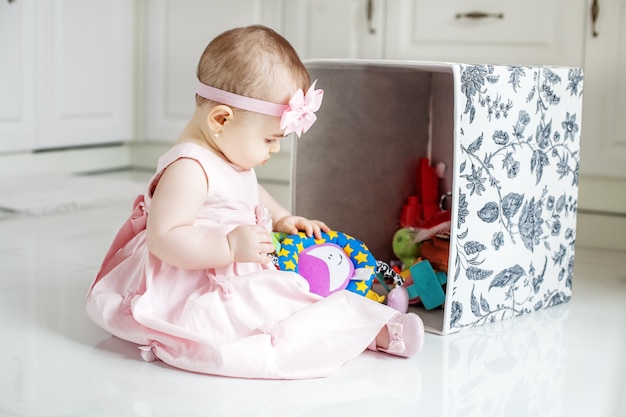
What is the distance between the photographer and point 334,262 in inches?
53.4

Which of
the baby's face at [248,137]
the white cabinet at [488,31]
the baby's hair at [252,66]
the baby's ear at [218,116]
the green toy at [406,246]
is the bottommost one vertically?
the green toy at [406,246]

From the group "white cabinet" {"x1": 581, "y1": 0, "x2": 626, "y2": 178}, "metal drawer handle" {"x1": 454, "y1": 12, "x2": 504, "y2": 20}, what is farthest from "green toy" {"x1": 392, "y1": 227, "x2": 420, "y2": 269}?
"metal drawer handle" {"x1": 454, "y1": 12, "x2": 504, "y2": 20}

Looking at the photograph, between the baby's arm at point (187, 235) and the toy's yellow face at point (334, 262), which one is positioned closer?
the baby's arm at point (187, 235)

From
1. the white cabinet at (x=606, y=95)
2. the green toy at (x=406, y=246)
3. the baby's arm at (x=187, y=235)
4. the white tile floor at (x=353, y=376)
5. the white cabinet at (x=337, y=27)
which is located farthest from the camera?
the white cabinet at (x=337, y=27)

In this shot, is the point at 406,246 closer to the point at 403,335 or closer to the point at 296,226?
the point at 296,226

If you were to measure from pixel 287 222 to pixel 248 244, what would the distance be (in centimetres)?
24

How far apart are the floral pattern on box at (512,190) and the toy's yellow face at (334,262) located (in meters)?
0.19

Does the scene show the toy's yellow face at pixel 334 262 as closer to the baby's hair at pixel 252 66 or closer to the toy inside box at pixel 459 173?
the toy inside box at pixel 459 173

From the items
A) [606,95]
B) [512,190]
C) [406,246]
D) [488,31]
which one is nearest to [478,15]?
[488,31]

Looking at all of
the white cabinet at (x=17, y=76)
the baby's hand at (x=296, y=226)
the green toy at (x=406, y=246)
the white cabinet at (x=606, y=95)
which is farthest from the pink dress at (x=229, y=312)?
the white cabinet at (x=17, y=76)

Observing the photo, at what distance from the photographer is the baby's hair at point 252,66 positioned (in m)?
1.16

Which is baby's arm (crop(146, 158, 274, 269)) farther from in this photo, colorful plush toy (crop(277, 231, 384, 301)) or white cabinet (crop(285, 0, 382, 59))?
white cabinet (crop(285, 0, 382, 59))

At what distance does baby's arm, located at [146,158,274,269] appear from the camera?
1.11 metres

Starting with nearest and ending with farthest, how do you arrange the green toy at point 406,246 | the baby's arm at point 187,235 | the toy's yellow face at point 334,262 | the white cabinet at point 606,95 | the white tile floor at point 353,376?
the white tile floor at point 353,376
the baby's arm at point 187,235
the toy's yellow face at point 334,262
the green toy at point 406,246
the white cabinet at point 606,95
